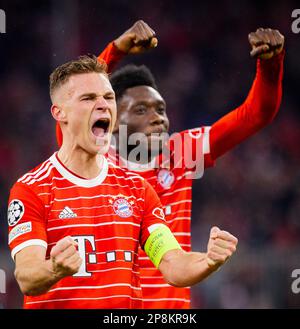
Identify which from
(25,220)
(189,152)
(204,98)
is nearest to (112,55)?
(189,152)

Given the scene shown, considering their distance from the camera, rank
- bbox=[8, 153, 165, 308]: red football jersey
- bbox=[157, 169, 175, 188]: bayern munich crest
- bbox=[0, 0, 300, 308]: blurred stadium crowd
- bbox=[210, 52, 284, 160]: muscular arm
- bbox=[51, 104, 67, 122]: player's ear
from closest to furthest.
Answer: bbox=[8, 153, 165, 308]: red football jersey, bbox=[51, 104, 67, 122]: player's ear, bbox=[210, 52, 284, 160]: muscular arm, bbox=[157, 169, 175, 188]: bayern munich crest, bbox=[0, 0, 300, 308]: blurred stadium crowd

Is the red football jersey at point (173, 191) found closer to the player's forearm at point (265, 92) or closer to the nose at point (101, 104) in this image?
the player's forearm at point (265, 92)

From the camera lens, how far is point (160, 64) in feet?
29.5

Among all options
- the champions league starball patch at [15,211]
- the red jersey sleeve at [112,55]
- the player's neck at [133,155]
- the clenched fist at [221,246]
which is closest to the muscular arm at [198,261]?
the clenched fist at [221,246]

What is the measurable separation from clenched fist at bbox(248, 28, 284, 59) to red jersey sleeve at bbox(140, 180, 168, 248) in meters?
0.90

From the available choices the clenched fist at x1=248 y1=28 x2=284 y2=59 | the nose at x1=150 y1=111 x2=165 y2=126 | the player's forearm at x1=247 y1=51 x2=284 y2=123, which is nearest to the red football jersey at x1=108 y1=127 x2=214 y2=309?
the nose at x1=150 y1=111 x2=165 y2=126

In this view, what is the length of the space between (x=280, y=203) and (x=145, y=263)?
15.6 feet

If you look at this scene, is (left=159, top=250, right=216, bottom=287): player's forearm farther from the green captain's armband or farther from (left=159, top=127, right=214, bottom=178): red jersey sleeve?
(left=159, top=127, right=214, bottom=178): red jersey sleeve

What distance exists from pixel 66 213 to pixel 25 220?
163mm

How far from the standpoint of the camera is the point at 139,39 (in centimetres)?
361

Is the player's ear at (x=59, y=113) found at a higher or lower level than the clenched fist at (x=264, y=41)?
lower

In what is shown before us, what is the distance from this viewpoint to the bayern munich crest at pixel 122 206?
9.11 ft

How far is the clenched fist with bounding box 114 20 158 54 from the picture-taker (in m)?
3.58

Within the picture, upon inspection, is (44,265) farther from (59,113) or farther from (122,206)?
(59,113)
